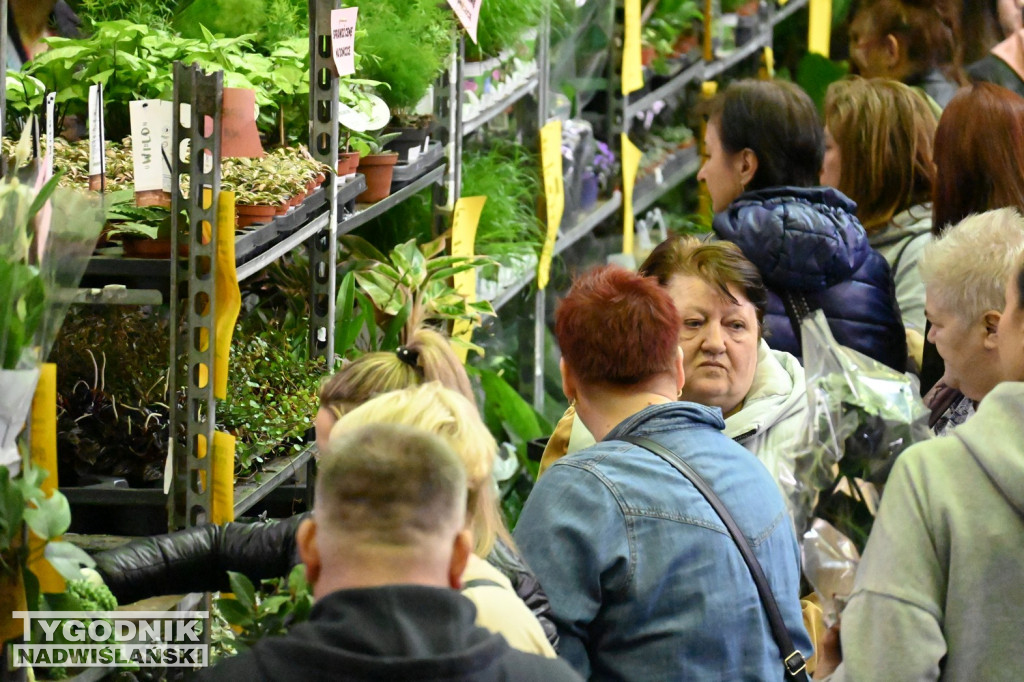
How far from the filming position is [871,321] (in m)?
3.14

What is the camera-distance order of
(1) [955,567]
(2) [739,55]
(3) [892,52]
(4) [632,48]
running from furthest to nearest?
(2) [739,55] → (3) [892,52] → (4) [632,48] → (1) [955,567]

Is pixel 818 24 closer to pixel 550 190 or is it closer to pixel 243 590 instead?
pixel 550 190

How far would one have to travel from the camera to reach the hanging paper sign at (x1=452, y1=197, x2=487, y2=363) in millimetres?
3533

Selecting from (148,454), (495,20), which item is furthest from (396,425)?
(495,20)

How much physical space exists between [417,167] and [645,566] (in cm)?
160

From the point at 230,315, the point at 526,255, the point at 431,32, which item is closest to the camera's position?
the point at 230,315

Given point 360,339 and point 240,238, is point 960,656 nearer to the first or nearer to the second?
point 240,238

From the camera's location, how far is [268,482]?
242 centimetres

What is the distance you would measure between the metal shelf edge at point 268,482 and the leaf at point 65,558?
0.61m

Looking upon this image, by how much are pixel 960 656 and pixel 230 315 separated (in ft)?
4.03

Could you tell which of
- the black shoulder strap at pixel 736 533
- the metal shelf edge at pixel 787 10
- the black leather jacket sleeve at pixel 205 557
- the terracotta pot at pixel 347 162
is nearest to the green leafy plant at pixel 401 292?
the terracotta pot at pixel 347 162

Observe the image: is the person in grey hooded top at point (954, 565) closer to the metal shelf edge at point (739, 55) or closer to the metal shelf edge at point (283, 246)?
the metal shelf edge at point (283, 246)

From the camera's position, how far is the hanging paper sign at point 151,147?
2096 millimetres

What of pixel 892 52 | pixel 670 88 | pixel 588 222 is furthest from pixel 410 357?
pixel 892 52
